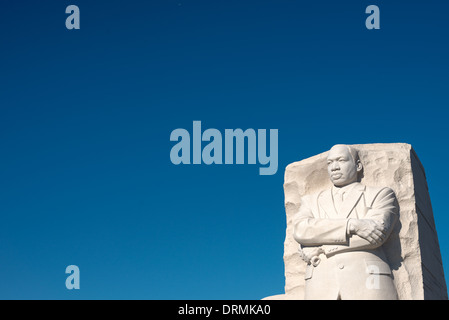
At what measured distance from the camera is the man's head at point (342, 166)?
960 centimetres

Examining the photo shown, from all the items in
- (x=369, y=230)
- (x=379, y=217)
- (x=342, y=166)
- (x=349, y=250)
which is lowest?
(x=349, y=250)

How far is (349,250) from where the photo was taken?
28.8 feet

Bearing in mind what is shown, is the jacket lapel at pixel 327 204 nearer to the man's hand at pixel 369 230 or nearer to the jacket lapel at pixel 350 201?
the jacket lapel at pixel 350 201

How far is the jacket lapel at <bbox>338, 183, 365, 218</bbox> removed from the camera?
9180 millimetres

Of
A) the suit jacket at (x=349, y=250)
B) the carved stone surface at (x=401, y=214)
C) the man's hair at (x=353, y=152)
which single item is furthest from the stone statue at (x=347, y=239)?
the carved stone surface at (x=401, y=214)

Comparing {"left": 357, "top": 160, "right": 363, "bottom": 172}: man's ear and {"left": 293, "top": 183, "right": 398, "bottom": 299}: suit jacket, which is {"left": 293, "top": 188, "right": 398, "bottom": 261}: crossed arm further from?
{"left": 357, "top": 160, "right": 363, "bottom": 172}: man's ear

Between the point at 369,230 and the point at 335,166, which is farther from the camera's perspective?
the point at 335,166

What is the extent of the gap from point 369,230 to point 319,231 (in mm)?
692

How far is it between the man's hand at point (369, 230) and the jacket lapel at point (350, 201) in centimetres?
46

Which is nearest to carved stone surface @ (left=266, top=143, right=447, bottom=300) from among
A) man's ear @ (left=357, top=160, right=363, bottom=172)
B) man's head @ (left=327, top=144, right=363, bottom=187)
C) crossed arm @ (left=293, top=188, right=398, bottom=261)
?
man's ear @ (left=357, top=160, right=363, bottom=172)

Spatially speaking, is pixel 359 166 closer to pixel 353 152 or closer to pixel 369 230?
pixel 353 152

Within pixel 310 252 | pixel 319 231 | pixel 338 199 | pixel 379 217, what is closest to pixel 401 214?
pixel 379 217
